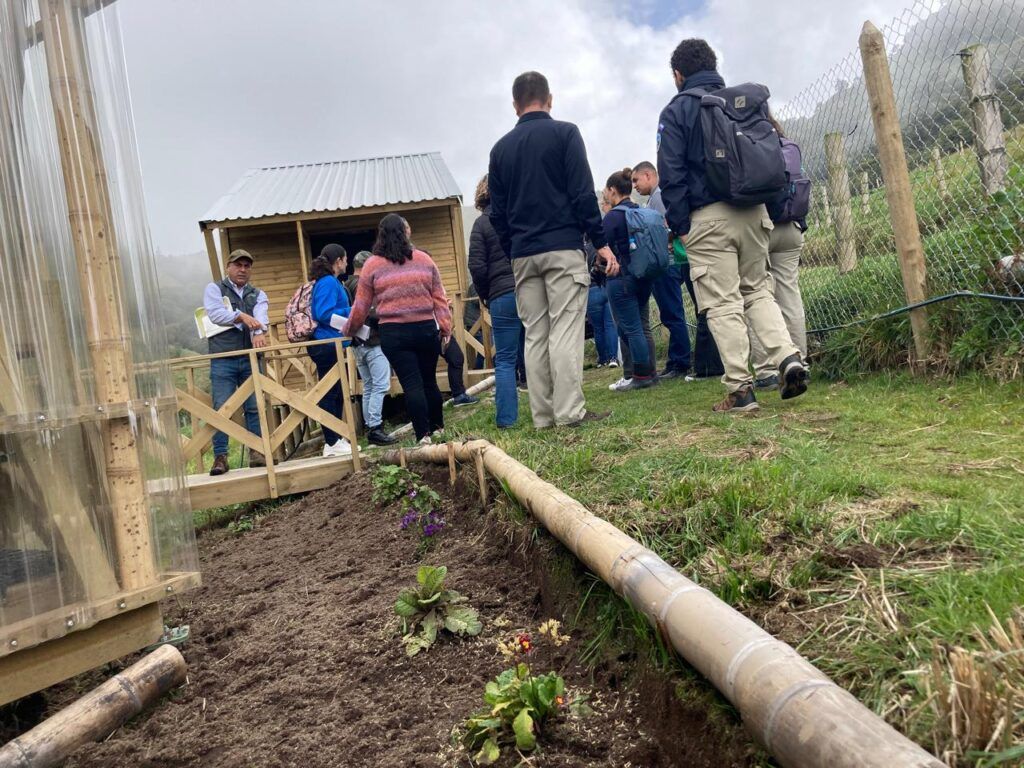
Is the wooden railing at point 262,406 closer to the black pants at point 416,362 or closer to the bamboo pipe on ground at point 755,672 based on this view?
the black pants at point 416,362

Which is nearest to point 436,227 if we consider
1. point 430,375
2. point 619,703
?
point 430,375

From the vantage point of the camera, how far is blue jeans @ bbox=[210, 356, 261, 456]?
6.57 meters

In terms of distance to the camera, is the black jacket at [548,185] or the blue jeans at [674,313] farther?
the blue jeans at [674,313]

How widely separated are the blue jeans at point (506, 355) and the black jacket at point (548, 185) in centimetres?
77

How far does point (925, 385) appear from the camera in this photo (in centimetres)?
456

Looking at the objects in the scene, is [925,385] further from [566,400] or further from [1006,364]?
[566,400]

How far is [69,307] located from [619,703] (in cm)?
230

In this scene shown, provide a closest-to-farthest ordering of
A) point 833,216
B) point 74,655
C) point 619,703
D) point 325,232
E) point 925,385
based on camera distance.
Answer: point 619,703 → point 74,655 → point 925,385 → point 833,216 → point 325,232

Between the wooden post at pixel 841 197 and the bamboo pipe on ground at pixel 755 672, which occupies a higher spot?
the wooden post at pixel 841 197

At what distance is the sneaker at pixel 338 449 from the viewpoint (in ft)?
21.9

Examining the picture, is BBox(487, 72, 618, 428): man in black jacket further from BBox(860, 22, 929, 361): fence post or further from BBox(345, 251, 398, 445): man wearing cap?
BBox(345, 251, 398, 445): man wearing cap

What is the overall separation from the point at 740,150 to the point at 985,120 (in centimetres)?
142

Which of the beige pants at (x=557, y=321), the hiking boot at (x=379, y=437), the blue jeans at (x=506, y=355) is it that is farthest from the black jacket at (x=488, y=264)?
the hiking boot at (x=379, y=437)

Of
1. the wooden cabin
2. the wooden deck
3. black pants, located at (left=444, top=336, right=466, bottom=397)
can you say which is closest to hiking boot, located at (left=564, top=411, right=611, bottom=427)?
the wooden deck
